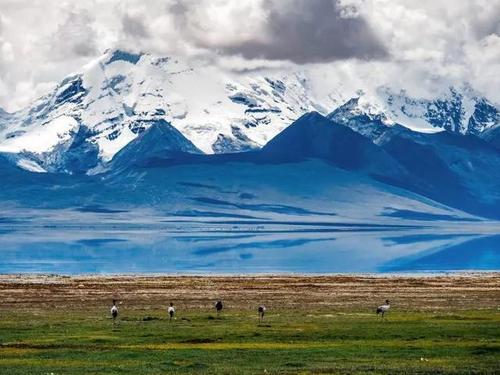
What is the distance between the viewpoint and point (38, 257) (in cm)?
18862

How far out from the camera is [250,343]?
50.4 metres

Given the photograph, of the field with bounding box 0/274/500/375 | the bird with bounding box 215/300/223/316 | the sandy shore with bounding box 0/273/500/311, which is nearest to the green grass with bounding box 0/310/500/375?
the field with bounding box 0/274/500/375

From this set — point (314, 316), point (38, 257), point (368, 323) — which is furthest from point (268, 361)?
point (38, 257)

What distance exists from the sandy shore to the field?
10cm

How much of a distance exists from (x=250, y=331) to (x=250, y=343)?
4406mm

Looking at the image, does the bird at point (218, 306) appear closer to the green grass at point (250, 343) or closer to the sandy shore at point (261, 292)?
the green grass at point (250, 343)

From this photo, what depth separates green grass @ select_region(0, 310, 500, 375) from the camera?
41.8 m

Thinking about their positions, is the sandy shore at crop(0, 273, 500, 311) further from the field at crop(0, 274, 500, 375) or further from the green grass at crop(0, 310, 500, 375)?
the green grass at crop(0, 310, 500, 375)

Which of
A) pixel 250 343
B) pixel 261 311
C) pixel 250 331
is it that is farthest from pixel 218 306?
pixel 250 343

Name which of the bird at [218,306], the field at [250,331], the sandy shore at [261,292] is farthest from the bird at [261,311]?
the sandy shore at [261,292]

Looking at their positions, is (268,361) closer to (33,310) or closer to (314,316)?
(314,316)

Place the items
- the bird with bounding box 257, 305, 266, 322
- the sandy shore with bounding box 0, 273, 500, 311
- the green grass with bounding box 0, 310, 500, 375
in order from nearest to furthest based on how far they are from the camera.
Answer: the green grass with bounding box 0, 310, 500, 375
the bird with bounding box 257, 305, 266, 322
the sandy shore with bounding box 0, 273, 500, 311

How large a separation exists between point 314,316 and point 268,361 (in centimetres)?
2025

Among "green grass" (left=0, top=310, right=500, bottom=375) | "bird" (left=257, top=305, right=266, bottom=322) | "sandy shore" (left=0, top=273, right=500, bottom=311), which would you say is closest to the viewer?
"green grass" (left=0, top=310, right=500, bottom=375)
